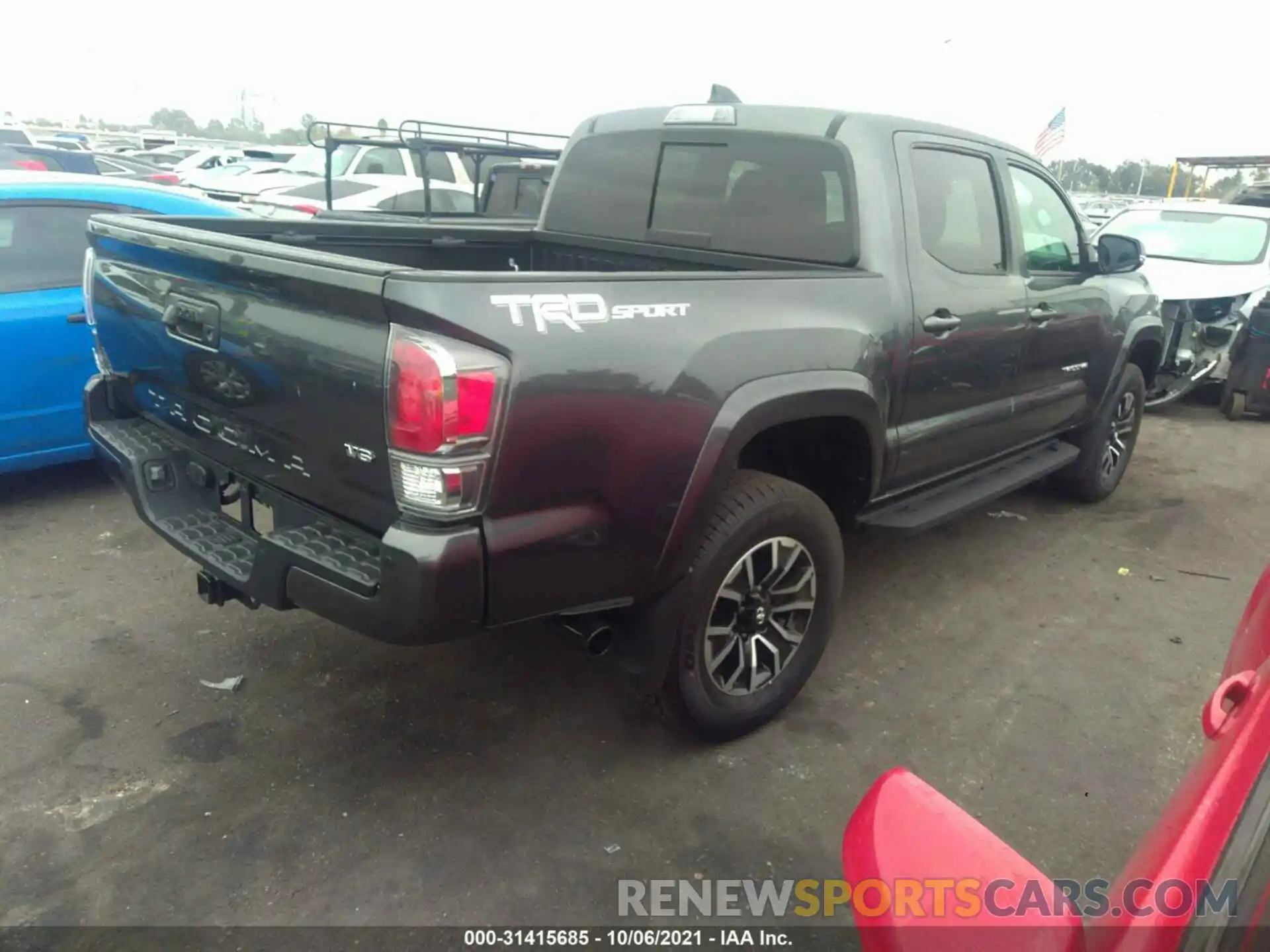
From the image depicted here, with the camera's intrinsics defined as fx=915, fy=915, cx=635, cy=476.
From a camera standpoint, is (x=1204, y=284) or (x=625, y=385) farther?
(x=1204, y=284)

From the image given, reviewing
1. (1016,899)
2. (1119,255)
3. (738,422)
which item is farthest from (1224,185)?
(1016,899)

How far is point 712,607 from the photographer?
9.21 ft

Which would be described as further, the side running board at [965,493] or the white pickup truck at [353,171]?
the white pickup truck at [353,171]

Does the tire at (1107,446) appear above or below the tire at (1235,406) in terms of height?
above

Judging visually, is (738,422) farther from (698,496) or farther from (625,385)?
(625,385)

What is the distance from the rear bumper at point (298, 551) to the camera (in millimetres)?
2156

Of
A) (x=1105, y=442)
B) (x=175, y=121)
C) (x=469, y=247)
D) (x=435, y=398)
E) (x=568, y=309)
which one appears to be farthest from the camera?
(x=175, y=121)

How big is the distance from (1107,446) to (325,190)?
31.0 feet

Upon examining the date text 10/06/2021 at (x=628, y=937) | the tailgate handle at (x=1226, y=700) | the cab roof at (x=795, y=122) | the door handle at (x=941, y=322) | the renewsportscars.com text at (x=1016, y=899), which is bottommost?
the date text 10/06/2021 at (x=628, y=937)

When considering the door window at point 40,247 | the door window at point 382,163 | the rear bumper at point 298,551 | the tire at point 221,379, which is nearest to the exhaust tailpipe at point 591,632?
the rear bumper at point 298,551

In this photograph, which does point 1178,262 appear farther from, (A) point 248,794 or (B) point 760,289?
(A) point 248,794

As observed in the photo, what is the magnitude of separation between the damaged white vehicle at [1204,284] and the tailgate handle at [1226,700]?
6.71m

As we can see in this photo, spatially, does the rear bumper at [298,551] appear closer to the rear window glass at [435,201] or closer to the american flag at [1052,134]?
the rear window glass at [435,201]

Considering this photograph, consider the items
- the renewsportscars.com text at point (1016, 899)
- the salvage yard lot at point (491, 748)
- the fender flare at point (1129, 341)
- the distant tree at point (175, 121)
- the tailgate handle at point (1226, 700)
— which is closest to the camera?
the renewsportscars.com text at point (1016, 899)
